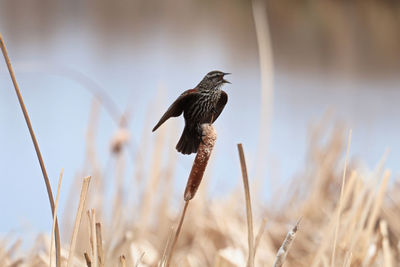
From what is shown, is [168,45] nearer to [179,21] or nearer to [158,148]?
[179,21]

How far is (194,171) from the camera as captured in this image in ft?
1.27

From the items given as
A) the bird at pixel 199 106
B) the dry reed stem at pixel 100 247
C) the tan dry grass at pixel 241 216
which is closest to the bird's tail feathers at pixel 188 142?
the bird at pixel 199 106

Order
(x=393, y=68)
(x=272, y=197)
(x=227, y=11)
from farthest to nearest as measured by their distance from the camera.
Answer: (x=227, y=11) < (x=393, y=68) < (x=272, y=197)

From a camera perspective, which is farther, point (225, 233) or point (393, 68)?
point (393, 68)

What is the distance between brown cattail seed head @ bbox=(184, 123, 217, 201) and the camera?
379mm

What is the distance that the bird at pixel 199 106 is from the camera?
38cm

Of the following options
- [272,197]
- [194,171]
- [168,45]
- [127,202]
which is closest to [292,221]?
[272,197]

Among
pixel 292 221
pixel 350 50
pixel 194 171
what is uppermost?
pixel 350 50

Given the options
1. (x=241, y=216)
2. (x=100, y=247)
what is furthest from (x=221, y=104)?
(x=241, y=216)

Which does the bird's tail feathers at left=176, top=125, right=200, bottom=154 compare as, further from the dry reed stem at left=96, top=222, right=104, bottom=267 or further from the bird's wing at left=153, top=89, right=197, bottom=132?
the dry reed stem at left=96, top=222, right=104, bottom=267

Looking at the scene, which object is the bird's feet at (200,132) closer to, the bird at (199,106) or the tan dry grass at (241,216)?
the bird at (199,106)

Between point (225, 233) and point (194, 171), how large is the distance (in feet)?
4.11

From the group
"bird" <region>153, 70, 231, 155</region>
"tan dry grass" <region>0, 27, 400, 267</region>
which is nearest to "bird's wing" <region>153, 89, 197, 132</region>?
"bird" <region>153, 70, 231, 155</region>

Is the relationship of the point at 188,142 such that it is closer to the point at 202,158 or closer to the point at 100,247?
the point at 202,158
